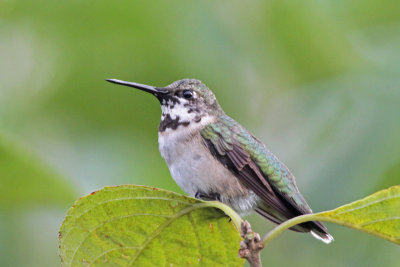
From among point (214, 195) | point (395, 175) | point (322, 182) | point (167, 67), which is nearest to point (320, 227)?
point (214, 195)

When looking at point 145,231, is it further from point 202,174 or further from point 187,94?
point 187,94

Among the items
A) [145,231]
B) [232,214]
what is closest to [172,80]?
[145,231]

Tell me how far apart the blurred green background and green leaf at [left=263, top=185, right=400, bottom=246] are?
1956 mm

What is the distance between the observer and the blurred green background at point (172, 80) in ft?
14.2

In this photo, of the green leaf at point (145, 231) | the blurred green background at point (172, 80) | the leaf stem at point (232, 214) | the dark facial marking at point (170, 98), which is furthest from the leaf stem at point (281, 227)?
the blurred green background at point (172, 80)

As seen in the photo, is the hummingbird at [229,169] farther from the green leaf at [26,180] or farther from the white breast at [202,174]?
the green leaf at [26,180]

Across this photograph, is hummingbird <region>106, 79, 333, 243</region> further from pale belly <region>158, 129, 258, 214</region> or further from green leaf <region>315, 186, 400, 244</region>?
green leaf <region>315, 186, 400, 244</region>

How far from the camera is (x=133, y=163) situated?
14.3 feet

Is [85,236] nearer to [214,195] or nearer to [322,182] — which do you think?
[214,195]

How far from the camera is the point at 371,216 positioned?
2.23m

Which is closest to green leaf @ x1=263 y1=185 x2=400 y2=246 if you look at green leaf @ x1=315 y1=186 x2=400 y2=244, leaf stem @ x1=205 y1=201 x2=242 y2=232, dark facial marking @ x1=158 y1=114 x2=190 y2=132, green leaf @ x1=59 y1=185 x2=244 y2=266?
green leaf @ x1=315 y1=186 x2=400 y2=244

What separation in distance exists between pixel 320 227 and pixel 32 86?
2555 millimetres

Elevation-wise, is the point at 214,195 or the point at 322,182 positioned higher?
the point at 214,195

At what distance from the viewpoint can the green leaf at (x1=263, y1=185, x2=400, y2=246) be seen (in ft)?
7.11
